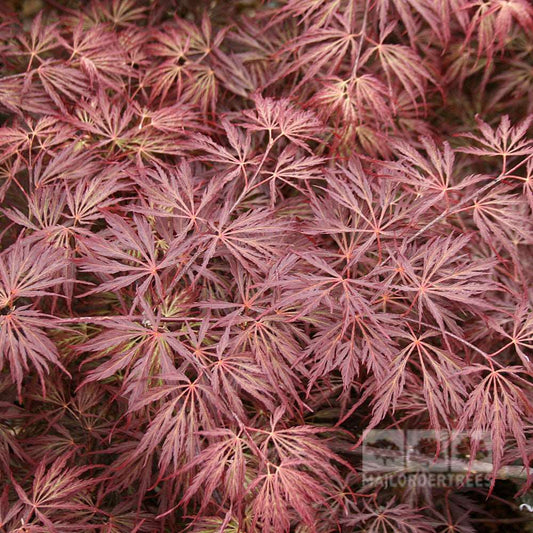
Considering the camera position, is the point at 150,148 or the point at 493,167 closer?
the point at 150,148

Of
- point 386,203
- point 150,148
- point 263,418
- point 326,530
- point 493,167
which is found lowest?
point 326,530

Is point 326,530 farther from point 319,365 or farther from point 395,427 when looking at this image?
point 319,365

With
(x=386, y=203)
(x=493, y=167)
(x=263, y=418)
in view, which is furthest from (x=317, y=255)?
(x=493, y=167)

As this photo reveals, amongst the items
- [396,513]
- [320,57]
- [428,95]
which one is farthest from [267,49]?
[396,513]

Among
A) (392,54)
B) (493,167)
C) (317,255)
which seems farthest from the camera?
(493,167)

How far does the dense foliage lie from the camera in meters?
1.37

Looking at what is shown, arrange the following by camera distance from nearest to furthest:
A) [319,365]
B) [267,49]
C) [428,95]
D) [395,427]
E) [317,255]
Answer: [319,365]
[317,255]
[395,427]
[267,49]
[428,95]

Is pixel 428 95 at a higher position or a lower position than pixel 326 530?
higher

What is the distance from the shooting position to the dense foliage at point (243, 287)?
1.37 meters

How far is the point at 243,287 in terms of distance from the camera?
1486mm

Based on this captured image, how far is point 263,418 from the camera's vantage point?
1.63 metres

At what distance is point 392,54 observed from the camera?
2047 mm

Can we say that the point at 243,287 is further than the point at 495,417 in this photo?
Yes

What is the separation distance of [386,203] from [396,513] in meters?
0.89
